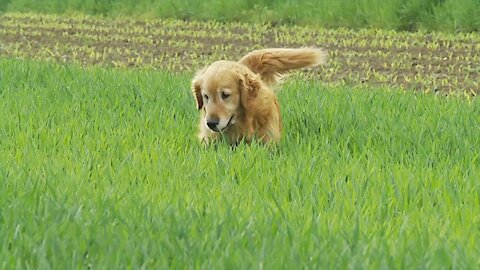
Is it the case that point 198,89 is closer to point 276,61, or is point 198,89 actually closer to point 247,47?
point 276,61

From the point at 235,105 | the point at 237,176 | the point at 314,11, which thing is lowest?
the point at 314,11

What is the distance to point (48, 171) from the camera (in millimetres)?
4090

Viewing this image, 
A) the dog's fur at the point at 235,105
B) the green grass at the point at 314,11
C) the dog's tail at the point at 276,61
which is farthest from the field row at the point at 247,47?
the dog's fur at the point at 235,105

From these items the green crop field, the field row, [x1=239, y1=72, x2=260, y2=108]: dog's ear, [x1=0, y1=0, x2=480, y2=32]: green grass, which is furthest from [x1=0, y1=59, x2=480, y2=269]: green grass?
[x1=0, y1=0, x2=480, y2=32]: green grass

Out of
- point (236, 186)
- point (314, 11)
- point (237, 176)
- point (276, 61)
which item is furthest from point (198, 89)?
point (314, 11)

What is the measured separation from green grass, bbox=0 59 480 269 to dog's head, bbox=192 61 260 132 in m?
0.18

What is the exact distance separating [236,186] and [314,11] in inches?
439

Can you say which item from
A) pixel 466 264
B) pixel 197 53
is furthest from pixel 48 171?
pixel 197 53

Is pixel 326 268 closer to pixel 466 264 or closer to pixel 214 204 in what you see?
pixel 466 264

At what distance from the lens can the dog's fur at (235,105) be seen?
5.13 metres

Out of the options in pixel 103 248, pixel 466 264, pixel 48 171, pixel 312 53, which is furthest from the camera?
pixel 312 53

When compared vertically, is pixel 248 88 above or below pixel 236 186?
above

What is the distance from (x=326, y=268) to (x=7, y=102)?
3864 mm

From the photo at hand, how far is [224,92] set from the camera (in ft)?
16.9
